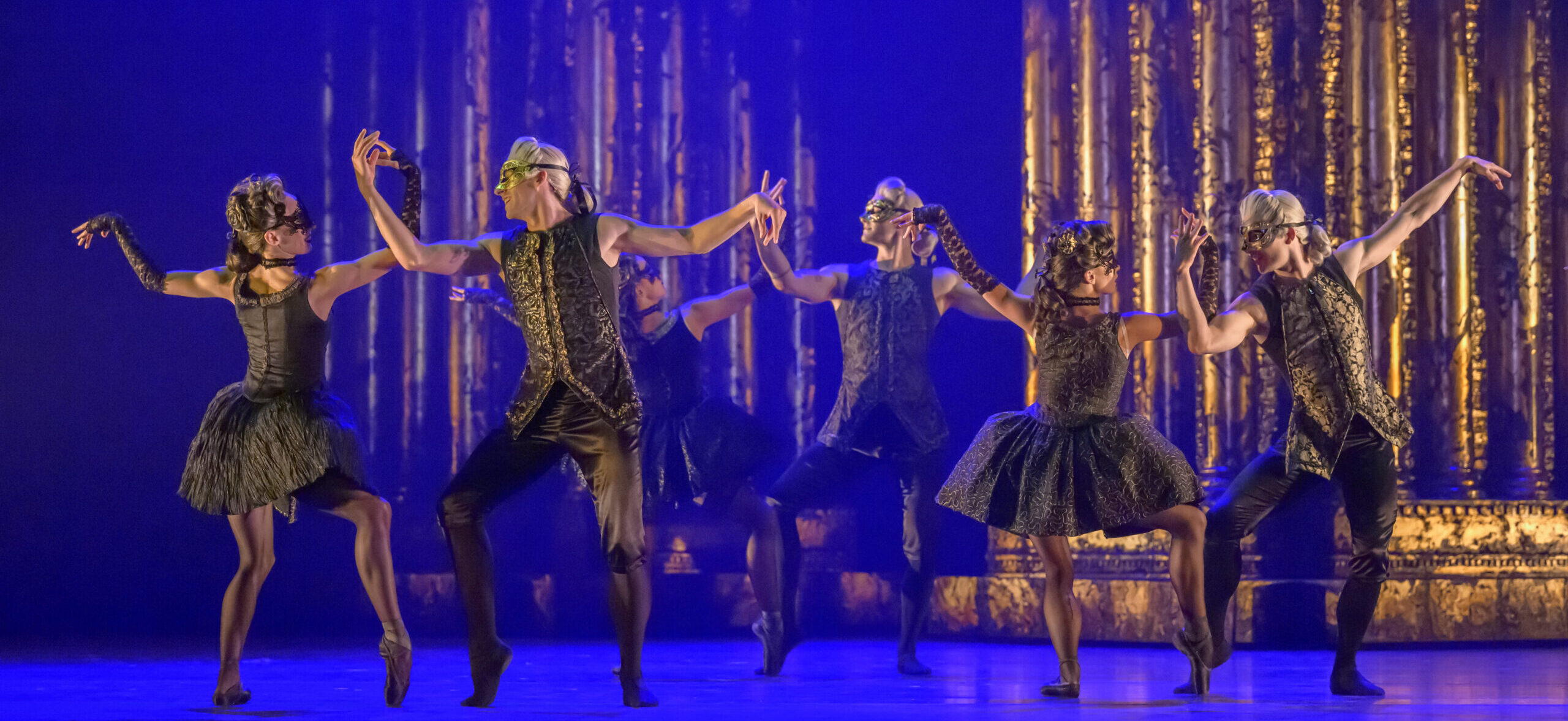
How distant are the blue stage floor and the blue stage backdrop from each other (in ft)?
3.13

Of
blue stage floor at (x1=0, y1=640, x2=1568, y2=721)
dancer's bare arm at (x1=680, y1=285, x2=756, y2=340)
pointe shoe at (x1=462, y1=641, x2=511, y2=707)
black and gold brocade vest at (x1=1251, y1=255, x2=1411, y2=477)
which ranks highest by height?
dancer's bare arm at (x1=680, y1=285, x2=756, y2=340)

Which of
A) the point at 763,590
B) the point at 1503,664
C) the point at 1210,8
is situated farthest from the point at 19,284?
the point at 1503,664

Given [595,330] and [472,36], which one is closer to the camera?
[595,330]

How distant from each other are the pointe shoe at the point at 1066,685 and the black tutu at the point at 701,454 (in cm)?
137

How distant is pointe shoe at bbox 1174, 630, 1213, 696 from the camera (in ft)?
14.6

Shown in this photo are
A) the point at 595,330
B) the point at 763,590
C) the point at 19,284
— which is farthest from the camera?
the point at 19,284

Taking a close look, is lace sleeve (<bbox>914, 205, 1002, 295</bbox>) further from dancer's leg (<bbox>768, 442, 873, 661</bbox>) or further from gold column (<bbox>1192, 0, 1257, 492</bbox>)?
gold column (<bbox>1192, 0, 1257, 492</bbox>)

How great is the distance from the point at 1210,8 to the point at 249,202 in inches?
156

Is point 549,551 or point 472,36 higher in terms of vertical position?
point 472,36

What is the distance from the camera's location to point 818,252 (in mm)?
7547

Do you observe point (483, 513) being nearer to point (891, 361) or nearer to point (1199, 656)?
point (891, 361)

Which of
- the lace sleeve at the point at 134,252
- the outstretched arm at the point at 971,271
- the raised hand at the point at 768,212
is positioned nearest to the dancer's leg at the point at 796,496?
the outstretched arm at the point at 971,271

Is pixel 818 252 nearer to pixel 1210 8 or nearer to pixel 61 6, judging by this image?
pixel 1210 8

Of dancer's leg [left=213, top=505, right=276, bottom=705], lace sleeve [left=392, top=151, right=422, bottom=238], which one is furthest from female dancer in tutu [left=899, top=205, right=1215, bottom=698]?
dancer's leg [left=213, top=505, right=276, bottom=705]
